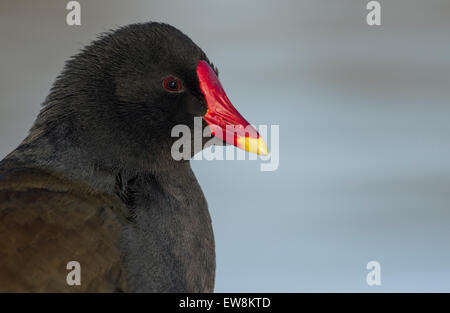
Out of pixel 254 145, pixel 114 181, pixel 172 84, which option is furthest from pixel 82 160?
pixel 254 145

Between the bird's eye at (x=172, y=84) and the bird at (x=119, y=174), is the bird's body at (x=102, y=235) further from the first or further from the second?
the bird's eye at (x=172, y=84)

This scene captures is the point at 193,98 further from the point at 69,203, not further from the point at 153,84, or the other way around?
the point at 69,203

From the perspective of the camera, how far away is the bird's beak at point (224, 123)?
1.33 metres

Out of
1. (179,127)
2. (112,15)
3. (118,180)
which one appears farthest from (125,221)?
(112,15)

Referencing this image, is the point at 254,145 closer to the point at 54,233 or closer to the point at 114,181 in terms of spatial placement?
the point at 114,181

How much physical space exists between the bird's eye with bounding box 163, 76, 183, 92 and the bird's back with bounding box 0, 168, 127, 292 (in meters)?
0.22

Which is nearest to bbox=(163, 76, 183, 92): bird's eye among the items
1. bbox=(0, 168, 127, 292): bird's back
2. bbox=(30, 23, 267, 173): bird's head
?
bbox=(30, 23, 267, 173): bird's head

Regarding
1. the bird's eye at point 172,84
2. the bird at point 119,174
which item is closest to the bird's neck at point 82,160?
the bird at point 119,174

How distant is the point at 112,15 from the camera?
357 cm

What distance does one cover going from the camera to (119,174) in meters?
1.24

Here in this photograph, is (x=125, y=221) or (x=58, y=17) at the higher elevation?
(x=58, y=17)

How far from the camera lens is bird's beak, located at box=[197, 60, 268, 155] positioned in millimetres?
1333
